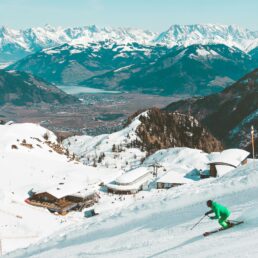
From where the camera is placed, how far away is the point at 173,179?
9344 cm

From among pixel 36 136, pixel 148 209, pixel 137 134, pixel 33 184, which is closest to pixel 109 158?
pixel 137 134

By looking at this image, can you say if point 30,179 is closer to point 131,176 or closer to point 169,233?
point 131,176

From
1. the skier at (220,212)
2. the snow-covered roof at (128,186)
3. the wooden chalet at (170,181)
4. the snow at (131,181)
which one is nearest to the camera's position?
the skier at (220,212)

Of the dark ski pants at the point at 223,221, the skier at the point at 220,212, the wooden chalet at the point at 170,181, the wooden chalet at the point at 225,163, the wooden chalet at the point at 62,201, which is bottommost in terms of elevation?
the dark ski pants at the point at 223,221

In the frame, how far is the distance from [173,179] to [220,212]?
240 feet

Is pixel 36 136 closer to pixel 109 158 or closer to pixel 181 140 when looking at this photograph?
pixel 109 158

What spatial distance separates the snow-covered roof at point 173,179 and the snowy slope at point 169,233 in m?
55.8

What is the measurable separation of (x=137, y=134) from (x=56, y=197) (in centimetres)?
11121

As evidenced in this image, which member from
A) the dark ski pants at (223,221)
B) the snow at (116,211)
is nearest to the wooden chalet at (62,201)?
the snow at (116,211)

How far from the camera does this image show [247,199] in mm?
29516

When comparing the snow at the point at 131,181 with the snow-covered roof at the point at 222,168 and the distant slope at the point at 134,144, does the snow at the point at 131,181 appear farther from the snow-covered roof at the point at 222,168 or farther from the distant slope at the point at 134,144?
the distant slope at the point at 134,144

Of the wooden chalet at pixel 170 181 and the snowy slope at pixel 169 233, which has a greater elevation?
the wooden chalet at pixel 170 181

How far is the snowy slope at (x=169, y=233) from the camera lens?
20297 mm

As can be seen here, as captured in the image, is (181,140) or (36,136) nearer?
(36,136)
